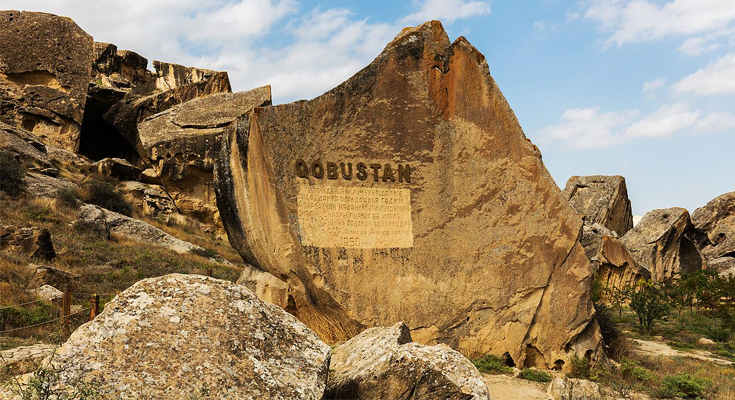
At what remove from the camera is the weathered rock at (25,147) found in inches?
700

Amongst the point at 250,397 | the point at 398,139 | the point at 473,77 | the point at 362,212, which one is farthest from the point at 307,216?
the point at 250,397

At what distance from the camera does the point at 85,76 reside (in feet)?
81.2

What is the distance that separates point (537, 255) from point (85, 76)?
22.3 metres

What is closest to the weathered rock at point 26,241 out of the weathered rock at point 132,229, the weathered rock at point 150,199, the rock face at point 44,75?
the weathered rock at point 132,229

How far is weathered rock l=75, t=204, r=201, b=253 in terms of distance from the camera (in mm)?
15875

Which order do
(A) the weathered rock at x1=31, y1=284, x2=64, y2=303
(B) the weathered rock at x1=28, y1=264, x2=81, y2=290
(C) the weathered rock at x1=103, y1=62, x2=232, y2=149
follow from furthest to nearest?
(C) the weathered rock at x1=103, y1=62, x2=232, y2=149 < (B) the weathered rock at x1=28, y1=264, x2=81, y2=290 < (A) the weathered rock at x1=31, y1=284, x2=64, y2=303

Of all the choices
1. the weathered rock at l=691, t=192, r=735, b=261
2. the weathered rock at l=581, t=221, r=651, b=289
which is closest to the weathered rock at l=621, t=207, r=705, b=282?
the weathered rock at l=691, t=192, r=735, b=261

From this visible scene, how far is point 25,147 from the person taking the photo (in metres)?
18.5

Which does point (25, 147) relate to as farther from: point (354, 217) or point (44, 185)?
point (354, 217)

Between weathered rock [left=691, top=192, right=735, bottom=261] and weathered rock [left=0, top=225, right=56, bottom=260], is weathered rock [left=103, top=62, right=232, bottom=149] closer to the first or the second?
weathered rock [left=0, top=225, right=56, bottom=260]

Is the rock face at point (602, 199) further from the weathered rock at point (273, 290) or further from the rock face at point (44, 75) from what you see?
the weathered rock at point (273, 290)

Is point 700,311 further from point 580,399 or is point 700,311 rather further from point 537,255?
point 580,399

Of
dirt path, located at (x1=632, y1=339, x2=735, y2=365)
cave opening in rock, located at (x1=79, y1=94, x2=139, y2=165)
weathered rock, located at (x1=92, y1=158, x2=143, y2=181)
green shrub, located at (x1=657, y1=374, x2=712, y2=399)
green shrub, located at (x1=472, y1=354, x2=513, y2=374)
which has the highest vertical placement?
cave opening in rock, located at (x1=79, y1=94, x2=139, y2=165)

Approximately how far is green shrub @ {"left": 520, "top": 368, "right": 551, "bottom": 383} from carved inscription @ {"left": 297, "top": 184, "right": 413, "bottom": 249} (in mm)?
2003
